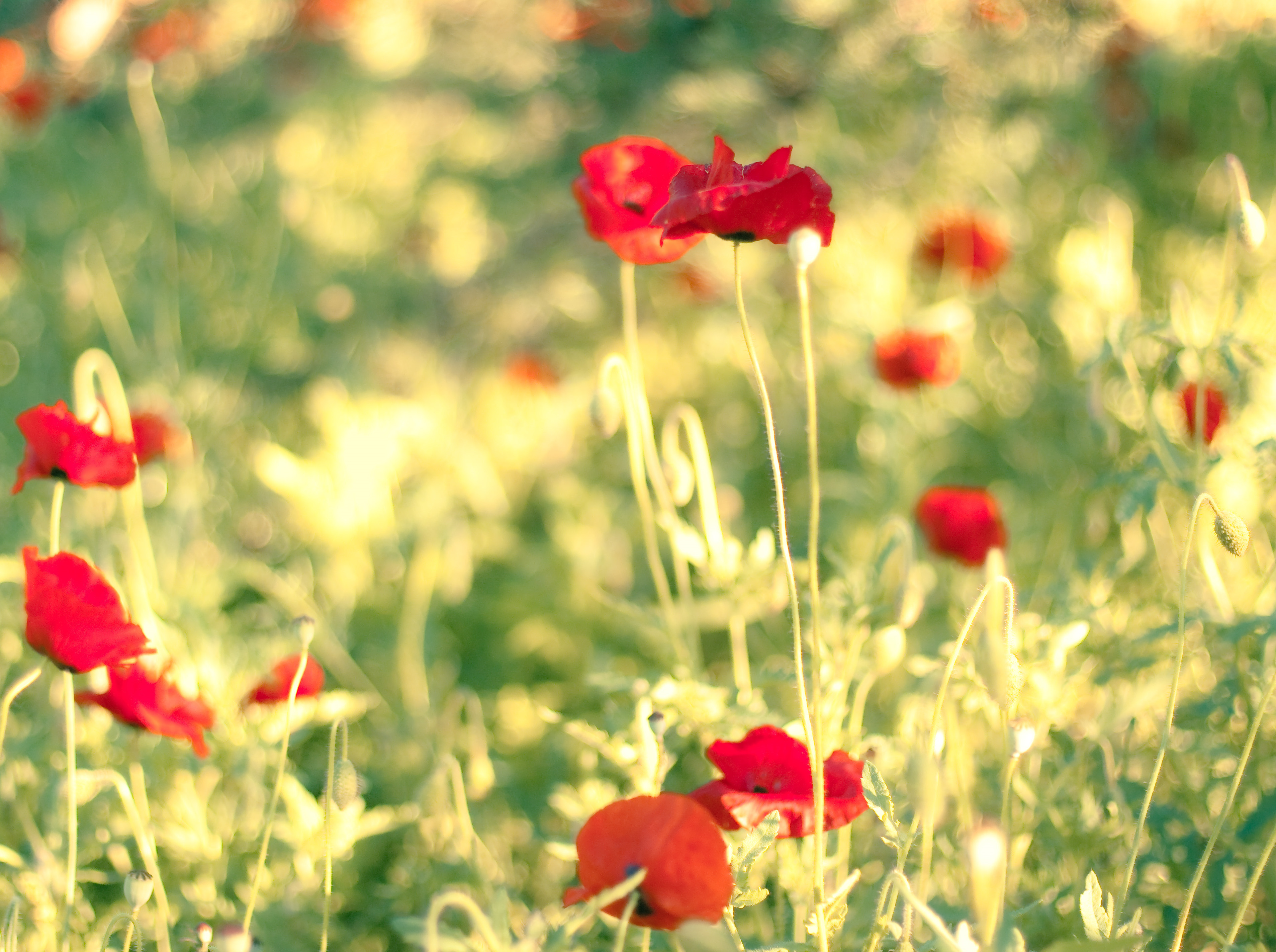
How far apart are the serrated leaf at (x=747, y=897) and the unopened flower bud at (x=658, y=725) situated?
120 mm

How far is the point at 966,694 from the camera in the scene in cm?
98

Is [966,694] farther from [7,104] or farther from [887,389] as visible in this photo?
[7,104]

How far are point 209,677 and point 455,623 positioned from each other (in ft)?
2.18

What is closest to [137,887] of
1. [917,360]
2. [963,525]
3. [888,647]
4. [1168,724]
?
[888,647]

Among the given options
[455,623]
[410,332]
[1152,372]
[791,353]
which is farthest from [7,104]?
[1152,372]

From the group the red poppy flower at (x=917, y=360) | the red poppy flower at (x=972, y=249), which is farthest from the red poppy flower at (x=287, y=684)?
the red poppy flower at (x=972, y=249)

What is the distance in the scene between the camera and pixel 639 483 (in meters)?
0.97

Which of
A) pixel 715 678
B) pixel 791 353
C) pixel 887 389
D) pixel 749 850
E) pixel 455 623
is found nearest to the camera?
pixel 749 850

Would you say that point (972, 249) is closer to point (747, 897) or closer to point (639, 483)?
point (639, 483)

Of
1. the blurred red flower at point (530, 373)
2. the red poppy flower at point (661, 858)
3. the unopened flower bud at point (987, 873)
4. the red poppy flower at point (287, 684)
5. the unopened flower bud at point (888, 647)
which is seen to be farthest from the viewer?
the blurred red flower at point (530, 373)

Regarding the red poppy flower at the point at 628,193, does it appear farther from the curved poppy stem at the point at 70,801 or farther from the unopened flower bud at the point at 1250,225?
the curved poppy stem at the point at 70,801

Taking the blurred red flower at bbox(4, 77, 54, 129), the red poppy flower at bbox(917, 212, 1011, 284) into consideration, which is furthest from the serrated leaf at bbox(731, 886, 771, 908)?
the blurred red flower at bbox(4, 77, 54, 129)

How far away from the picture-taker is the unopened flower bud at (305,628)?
0.76m

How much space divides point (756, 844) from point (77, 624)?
1.73ft
